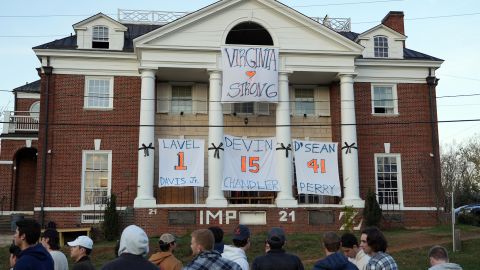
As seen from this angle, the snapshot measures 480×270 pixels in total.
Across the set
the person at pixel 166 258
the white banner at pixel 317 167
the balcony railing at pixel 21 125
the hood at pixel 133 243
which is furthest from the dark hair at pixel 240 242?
the balcony railing at pixel 21 125

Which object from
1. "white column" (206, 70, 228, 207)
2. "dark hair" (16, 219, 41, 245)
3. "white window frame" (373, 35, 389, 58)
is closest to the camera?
"dark hair" (16, 219, 41, 245)

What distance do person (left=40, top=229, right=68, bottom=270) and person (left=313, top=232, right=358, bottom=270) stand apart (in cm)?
332

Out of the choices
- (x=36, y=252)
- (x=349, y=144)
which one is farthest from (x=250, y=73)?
(x=36, y=252)

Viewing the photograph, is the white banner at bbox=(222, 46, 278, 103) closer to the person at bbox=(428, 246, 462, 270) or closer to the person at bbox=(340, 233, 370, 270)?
the person at bbox=(340, 233, 370, 270)

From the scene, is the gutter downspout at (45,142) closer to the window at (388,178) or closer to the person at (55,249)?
the window at (388,178)

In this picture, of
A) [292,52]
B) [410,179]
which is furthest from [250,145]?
[410,179]

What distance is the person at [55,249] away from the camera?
775 centimetres

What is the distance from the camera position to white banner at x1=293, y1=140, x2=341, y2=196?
25.8 m

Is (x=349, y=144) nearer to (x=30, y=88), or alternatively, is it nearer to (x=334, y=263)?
(x=334, y=263)

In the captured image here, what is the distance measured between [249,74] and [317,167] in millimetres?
5066

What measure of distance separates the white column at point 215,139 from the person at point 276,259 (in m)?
17.9

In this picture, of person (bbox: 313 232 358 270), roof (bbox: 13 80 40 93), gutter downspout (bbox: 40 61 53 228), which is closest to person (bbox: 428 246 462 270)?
person (bbox: 313 232 358 270)

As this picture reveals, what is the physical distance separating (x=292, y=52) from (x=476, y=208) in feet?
50.3

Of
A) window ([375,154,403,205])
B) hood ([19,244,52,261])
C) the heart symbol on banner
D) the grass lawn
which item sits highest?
the heart symbol on banner
